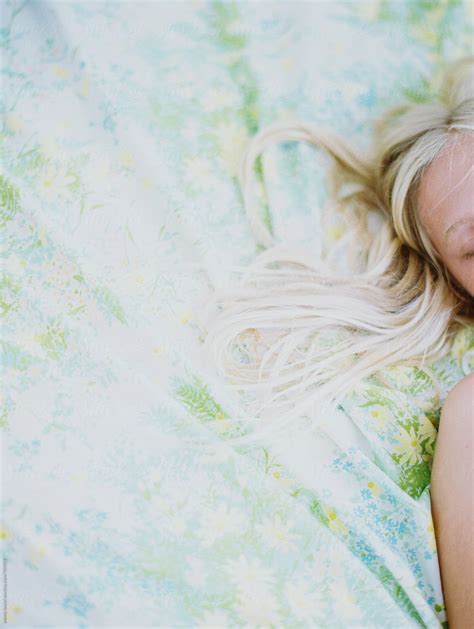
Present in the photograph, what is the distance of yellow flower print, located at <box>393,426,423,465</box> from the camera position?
113 cm

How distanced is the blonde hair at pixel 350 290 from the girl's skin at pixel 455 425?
5 centimetres

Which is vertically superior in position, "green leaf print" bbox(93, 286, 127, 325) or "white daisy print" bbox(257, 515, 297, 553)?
"green leaf print" bbox(93, 286, 127, 325)

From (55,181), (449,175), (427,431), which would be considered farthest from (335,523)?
(55,181)

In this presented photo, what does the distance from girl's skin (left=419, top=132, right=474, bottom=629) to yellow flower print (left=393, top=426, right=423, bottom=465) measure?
4 cm

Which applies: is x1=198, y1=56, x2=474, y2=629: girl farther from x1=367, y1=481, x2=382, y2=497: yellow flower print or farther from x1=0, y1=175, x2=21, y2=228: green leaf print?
x1=0, y1=175, x2=21, y2=228: green leaf print

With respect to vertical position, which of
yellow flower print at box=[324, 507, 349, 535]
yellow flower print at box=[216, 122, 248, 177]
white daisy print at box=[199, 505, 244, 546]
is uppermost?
yellow flower print at box=[216, 122, 248, 177]

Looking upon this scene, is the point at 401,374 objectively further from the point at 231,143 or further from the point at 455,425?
the point at 231,143

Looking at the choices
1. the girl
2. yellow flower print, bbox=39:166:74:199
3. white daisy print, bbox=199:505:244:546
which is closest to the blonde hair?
the girl

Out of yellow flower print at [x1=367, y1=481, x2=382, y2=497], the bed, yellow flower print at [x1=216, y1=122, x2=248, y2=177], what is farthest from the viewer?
yellow flower print at [x1=216, y1=122, x2=248, y2=177]

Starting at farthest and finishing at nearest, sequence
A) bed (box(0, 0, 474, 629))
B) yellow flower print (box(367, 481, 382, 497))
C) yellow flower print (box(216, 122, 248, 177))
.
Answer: yellow flower print (box(216, 122, 248, 177)) < yellow flower print (box(367, 481, 382, 497)) < bed (box(0, 0, 474, 629))

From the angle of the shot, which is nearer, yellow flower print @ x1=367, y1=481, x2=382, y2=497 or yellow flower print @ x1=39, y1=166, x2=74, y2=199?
yellow flower print @ x1=367, y1=481, x2=382, y2=497

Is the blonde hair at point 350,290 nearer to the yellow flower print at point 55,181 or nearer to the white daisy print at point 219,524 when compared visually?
the white daisy print at point 219,524

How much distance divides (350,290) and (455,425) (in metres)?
0.34

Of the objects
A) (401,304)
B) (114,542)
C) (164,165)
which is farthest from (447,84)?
(114,542)
